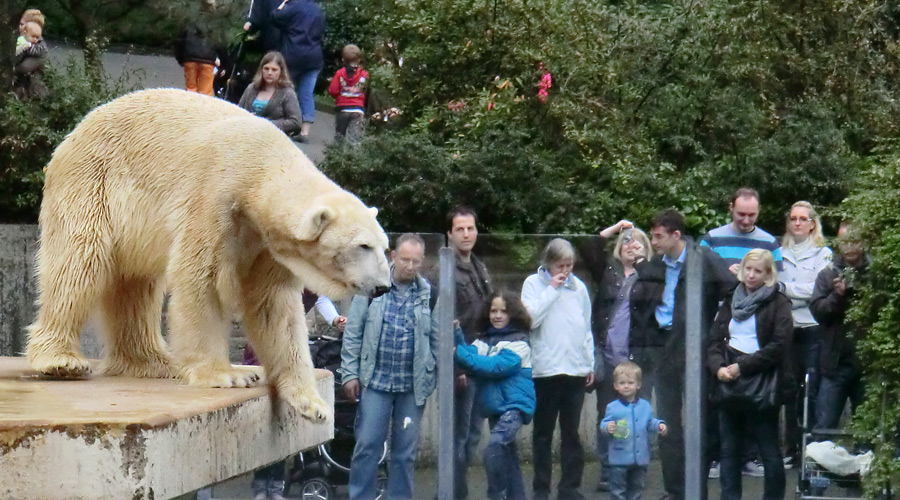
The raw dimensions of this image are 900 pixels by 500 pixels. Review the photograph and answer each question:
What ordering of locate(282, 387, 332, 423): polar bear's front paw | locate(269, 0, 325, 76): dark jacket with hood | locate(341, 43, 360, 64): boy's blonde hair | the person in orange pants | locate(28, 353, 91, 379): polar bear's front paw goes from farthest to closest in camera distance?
locate(341, 43, 360, 64): boy's blonde hair → locate(269, 0, 325, 76): dark jacket with hood → the person in orange pants → locate(28, 353, 91, 379): polar bear's front paw → locate(282, 387, 332, 423): polar bear's front paw

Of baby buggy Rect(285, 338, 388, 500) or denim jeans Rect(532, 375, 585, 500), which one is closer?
denim jeans Rect(532, 375, 585, 500)

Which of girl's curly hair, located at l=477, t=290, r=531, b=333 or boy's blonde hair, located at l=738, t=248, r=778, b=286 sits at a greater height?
boy's blonde hair, located at l=738, t=248, r=778, b=286

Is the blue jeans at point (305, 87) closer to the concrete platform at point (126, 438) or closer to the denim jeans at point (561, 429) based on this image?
the denim jeans at point (561, 429)

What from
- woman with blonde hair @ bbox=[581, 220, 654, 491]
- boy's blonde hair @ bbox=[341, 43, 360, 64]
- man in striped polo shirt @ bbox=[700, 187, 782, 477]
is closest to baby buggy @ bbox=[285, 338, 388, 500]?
woman with blonde hair @ bbox=[581, 220, 654, 491]

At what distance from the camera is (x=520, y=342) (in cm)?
874

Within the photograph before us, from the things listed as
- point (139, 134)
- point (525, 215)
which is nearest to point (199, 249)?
point (139, 134)

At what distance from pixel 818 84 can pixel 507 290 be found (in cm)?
591

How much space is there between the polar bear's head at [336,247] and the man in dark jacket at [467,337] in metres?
3.82

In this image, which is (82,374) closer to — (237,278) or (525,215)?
(237,278)

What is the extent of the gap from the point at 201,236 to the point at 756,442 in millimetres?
4906

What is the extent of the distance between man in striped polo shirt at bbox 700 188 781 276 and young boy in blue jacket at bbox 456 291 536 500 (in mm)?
1474

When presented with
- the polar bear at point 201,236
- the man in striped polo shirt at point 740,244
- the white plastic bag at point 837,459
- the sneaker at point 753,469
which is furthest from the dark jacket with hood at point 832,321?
the polar bear at point 201,236

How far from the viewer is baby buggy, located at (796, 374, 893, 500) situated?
859 centimetres

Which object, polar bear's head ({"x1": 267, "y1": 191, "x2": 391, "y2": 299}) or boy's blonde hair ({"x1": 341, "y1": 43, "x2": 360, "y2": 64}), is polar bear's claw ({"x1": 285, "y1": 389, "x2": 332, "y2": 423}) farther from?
boy's blonde hair ({"x1": 341, "y1": 43, "x2": 360, "y2": 64})
